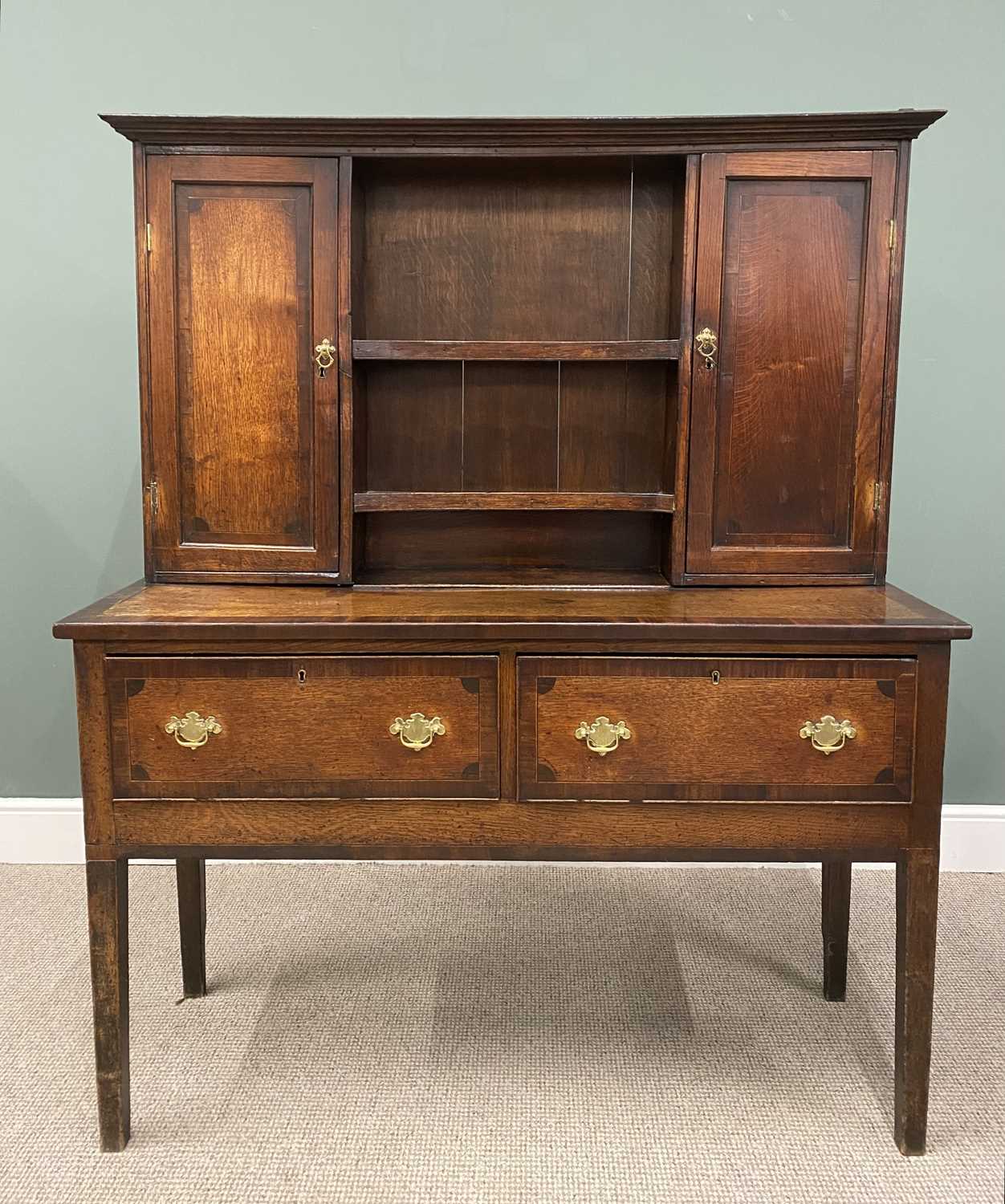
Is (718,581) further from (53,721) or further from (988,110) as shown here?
(53,721)

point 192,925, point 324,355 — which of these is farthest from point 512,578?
point 192,925

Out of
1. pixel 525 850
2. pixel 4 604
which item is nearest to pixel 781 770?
pixel 525 850

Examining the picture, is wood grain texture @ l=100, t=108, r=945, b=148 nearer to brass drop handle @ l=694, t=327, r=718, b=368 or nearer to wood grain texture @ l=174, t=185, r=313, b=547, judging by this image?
wood grain texture @ l=174, t=185, r=313, b=547

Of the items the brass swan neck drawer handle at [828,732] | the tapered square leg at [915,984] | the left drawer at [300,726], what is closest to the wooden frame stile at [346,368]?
the left drawer at [300,726]

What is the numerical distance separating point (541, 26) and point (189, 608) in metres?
1.83

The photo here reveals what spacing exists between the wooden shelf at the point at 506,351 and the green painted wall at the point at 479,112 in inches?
37.9

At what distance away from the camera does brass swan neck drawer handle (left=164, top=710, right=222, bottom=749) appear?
1.72 meters

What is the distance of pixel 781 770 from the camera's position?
5.65 feet

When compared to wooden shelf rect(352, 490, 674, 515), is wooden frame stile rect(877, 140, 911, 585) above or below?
above

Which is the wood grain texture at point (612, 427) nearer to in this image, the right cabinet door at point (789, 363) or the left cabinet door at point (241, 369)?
the right cabinet door at point (789, 363)

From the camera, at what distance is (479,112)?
2.65 metres

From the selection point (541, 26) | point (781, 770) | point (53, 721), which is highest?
point (541, 26)

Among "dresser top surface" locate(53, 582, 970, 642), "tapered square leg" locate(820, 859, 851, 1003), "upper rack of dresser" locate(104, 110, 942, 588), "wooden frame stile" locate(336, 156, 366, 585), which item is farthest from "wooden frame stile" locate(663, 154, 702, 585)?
"tapered square leg" locate(820, 859, 851, 1003)

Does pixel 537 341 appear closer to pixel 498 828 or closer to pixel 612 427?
pixel 612 427
